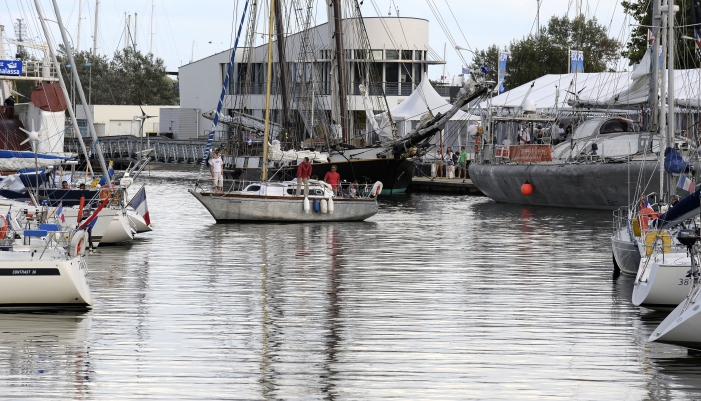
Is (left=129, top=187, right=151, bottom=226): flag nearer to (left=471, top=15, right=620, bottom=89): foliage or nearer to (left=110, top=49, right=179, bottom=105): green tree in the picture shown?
(left=471, top=15, right=620, bottom=89): foliage

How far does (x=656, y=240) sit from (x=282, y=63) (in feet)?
124

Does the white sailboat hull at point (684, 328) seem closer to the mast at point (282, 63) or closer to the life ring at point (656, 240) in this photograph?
the life ring at point (656, 240)

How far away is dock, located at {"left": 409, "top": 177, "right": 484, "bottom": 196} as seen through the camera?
56628 mm

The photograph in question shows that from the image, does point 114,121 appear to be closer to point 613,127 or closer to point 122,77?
point 122,77

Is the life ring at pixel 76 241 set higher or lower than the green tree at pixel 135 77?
lower

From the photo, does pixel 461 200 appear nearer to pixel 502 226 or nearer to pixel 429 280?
pixel 502 226

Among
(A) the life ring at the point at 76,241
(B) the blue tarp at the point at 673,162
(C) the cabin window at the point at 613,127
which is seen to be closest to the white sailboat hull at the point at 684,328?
(A) the life ring at the point at 76,241

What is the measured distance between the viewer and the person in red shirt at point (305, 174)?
33.4m

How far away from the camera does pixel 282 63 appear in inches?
2114

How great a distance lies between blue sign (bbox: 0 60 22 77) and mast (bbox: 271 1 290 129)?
15230 millimetres

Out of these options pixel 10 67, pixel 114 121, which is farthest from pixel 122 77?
pixel 10 67

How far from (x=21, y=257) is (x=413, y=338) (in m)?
5.88

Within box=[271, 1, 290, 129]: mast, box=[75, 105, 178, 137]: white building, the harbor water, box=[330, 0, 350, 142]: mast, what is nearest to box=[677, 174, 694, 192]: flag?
the harbor water

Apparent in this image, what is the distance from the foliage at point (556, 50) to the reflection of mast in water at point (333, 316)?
5791 centimetres
